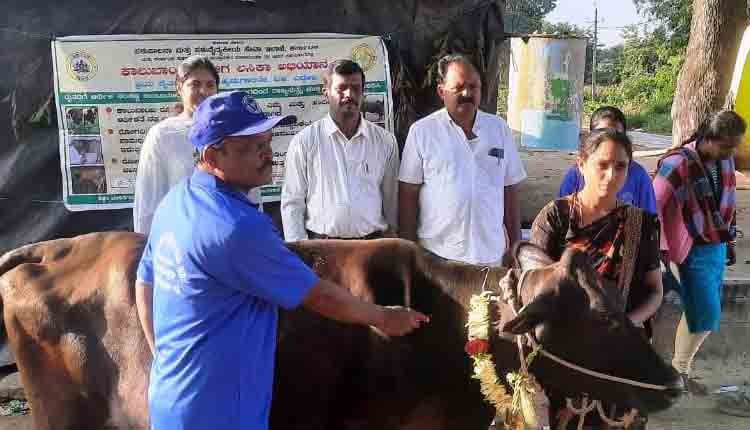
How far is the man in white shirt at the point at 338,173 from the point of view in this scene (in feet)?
13.3

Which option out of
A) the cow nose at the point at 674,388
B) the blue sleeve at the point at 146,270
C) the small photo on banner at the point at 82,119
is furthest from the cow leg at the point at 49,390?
the cow nose at the point at 674,388

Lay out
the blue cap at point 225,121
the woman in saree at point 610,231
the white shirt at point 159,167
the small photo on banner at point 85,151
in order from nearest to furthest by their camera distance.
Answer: the blue cap at point 225,121 < the woman in saree at point 610,231 < the white shirt at point 159,167 < the small photo on banner at point 85,151

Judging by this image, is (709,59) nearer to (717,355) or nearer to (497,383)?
(717,355)

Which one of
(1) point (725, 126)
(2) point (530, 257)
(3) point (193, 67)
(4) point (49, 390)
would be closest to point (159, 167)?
(3) point (193, 67)

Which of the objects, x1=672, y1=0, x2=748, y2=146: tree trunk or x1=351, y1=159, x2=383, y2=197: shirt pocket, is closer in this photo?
x1=351, y1=159, x2=383, y2=197: shirt pocket

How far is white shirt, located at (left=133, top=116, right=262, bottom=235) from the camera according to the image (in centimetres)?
393

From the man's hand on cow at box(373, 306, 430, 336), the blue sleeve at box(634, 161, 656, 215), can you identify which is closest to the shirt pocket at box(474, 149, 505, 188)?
the blue sleeve at box(634, 161, 656, 215)

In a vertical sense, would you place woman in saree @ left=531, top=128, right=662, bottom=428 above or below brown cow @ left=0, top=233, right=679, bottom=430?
above

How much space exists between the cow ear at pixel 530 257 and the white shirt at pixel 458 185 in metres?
0.96

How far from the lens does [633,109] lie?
29219mm

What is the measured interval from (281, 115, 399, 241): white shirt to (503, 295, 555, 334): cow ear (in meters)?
1.52

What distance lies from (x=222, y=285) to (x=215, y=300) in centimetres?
5

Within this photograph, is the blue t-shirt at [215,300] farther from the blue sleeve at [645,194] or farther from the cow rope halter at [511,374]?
the blue sleeve at [645,194]

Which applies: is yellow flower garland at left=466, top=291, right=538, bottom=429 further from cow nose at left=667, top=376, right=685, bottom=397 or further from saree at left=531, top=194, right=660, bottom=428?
cow nose at left=667, top=376, right=685, bottom=397
